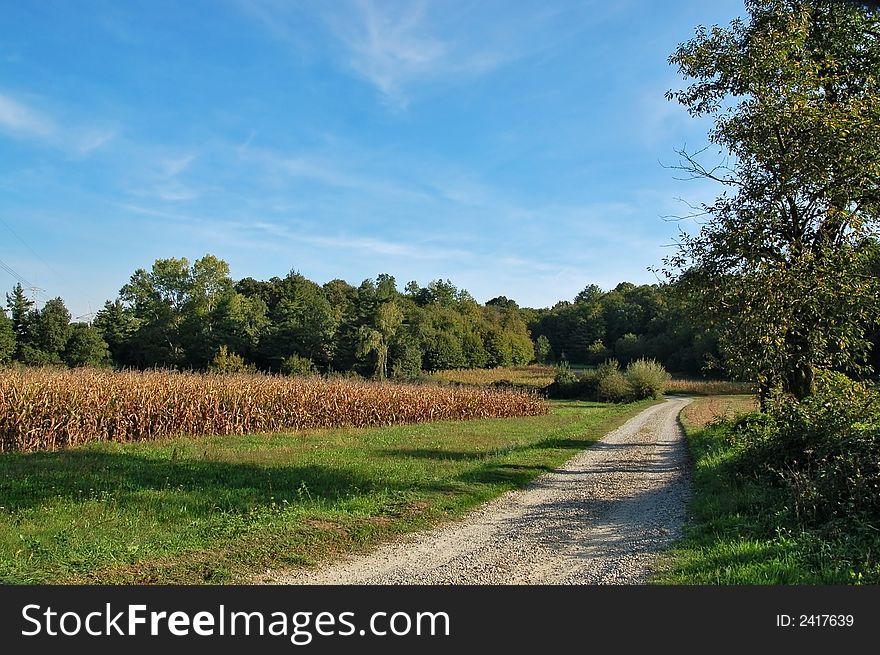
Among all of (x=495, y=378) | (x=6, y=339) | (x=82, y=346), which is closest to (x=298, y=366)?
(x=82, y=346)

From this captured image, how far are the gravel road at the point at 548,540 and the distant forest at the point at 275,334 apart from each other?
37.7m

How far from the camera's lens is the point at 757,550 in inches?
234

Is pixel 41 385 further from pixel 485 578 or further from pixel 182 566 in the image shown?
pixel 485 578

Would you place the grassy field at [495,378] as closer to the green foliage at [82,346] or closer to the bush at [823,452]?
the green foliage at [82,346]

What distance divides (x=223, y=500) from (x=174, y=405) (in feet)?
35.6

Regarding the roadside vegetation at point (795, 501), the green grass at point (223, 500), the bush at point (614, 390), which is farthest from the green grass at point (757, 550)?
the bush at point (614, 390)

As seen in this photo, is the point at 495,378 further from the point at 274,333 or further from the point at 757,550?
the point at 757,550

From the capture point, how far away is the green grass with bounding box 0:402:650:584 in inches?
241

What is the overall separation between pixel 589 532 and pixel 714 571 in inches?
85.8

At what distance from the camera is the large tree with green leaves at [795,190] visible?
9.28 metres

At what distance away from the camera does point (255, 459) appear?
13773 millimetres

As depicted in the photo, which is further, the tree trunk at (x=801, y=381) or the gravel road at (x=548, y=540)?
the tree trunk at (x=801, y=381)

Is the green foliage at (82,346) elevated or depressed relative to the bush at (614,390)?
elevated

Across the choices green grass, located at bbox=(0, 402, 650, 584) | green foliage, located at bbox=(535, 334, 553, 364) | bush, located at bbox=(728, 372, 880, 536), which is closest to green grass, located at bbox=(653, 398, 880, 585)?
bush, located at bbox=(728, 372, 880, 536)
